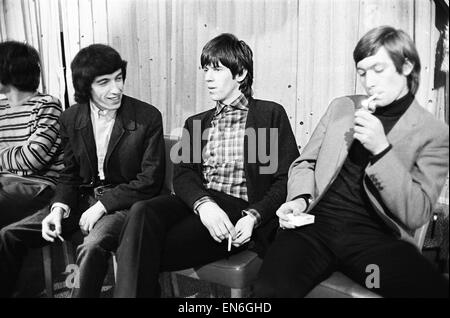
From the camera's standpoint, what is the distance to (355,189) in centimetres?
131

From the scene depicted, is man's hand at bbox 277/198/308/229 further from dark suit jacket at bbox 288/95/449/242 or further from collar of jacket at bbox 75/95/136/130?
collar of jacket at bbox 75/95/136/130

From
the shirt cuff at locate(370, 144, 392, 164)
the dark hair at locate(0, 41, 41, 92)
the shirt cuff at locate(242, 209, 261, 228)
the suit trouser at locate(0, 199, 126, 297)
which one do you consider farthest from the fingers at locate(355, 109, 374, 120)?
the dark hair at locate(0, 41, 41, 92)

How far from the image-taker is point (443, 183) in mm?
1188

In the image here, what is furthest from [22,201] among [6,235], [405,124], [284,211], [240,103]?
[405,124]

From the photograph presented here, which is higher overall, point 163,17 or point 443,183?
point 163,17

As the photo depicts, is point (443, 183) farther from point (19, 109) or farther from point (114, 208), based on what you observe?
point (19, 109)

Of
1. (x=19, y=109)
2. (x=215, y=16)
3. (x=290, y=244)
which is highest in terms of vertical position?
(x=215, y=16)

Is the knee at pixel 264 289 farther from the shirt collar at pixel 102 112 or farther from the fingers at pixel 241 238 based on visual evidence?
the shirt collar at pixel 102 112

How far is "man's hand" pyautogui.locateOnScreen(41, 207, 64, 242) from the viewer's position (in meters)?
1.64

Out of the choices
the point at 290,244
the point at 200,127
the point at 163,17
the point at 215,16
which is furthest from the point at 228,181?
the point at 163,17

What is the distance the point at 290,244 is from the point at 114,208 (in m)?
0.74

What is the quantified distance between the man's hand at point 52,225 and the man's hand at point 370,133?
3.94 ft

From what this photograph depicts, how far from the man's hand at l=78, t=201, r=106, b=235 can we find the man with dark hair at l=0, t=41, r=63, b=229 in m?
0.31
